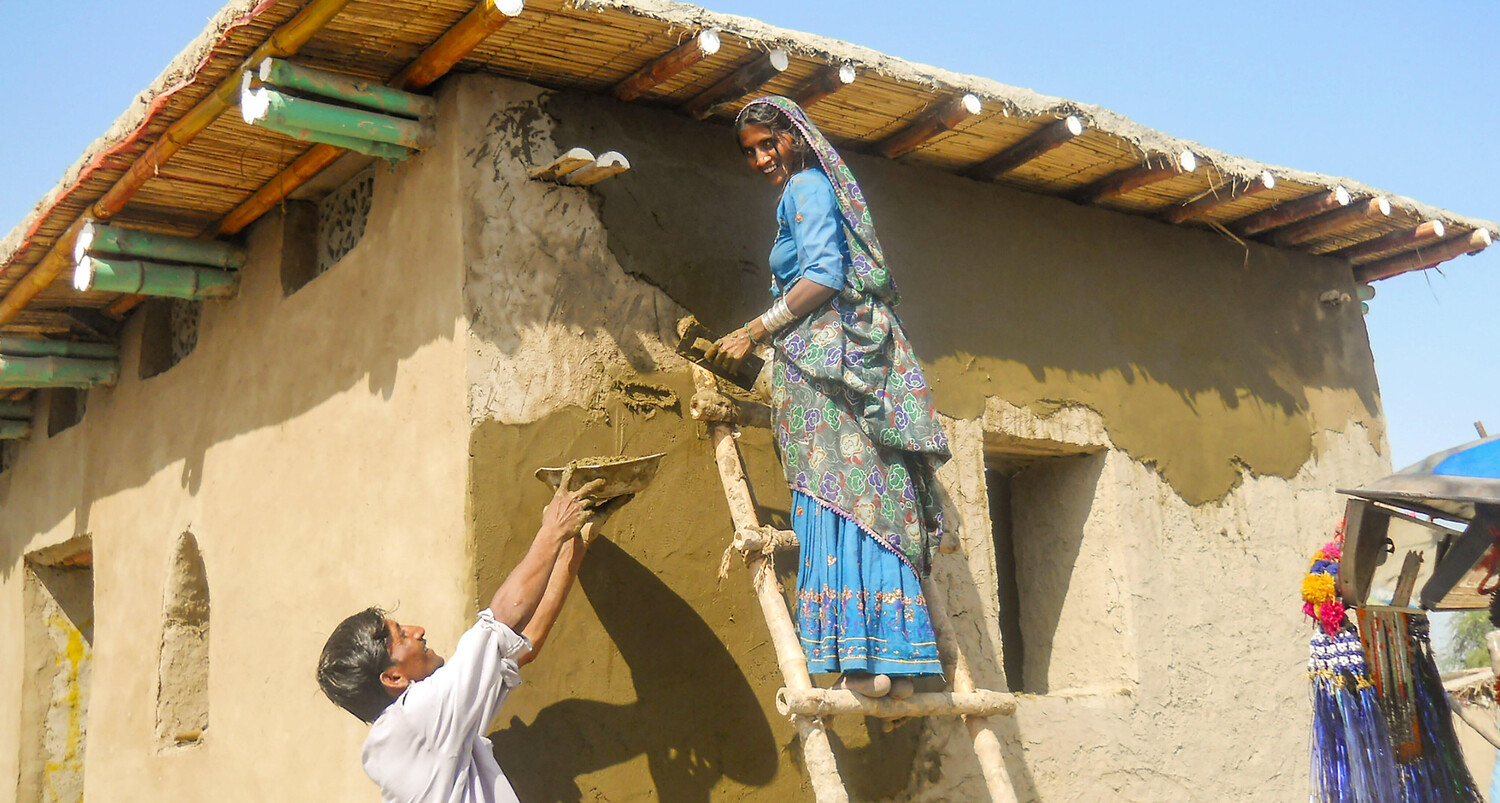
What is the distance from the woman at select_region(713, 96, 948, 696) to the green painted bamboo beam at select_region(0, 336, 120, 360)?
3850 millimetres

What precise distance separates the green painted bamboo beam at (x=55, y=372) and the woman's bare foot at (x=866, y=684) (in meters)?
4.30

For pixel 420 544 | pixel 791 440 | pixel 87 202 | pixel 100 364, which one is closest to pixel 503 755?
pixel 420 544

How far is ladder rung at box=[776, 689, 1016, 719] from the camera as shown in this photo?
3.13 metres

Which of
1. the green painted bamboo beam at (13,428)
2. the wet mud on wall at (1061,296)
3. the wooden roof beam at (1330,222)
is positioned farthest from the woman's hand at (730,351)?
the green painted bamboo beam at (13,428)

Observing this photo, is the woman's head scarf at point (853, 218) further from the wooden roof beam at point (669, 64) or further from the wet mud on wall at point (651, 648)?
the wet mud on wall at point (651, 648)

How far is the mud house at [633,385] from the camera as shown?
143 inches

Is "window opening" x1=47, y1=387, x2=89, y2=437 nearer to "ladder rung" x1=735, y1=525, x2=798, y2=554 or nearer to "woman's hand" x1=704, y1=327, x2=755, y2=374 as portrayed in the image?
"woman's hand" x1=704, y1=327, x2=755, y2=374

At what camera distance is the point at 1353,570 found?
359 cm

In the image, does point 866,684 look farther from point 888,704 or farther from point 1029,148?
point 1029,148

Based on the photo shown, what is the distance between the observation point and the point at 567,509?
10.9 feet

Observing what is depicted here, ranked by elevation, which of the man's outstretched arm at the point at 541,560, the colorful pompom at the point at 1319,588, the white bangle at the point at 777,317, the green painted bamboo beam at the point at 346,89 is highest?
the green painted bamboo beam at the point at 346,89

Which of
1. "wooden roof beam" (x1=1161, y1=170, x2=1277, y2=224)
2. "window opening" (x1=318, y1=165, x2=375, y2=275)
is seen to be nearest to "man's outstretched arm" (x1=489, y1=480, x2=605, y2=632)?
"window opening" (x1=318, y1=165, x2=375, y2=275)

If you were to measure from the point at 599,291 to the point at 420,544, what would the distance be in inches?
34.9

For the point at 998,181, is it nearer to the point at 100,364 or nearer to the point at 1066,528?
the point at 1066,528
